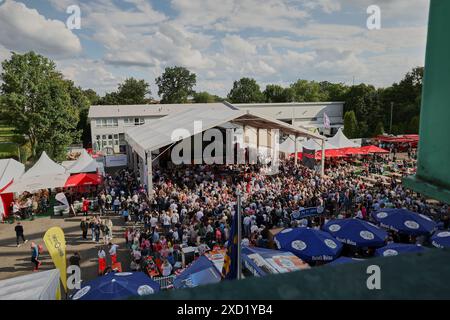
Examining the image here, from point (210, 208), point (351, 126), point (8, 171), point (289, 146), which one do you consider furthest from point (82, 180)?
point (351, 126)

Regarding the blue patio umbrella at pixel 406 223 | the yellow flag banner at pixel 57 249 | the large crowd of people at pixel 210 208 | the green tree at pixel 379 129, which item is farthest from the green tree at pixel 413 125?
the yellow flag banner at pixel 57 249

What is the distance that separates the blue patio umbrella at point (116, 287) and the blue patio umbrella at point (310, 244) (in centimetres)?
419

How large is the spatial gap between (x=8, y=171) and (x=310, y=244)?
1760 cm

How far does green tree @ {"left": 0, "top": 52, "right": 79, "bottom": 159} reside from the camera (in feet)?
90.4

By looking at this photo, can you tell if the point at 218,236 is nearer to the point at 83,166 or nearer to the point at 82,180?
the point at 82,180

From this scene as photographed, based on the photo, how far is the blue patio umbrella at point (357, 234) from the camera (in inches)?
422

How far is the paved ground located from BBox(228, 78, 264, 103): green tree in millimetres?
71333

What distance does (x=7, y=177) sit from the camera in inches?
720

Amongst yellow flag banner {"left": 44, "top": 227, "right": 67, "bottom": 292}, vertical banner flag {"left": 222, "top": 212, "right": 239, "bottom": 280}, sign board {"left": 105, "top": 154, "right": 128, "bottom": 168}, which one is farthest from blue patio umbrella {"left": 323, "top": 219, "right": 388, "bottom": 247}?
sign board {"left": 105, "top": 154, "right": 128, "bottom": 168}

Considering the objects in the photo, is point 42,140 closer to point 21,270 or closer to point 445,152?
point 21,270
